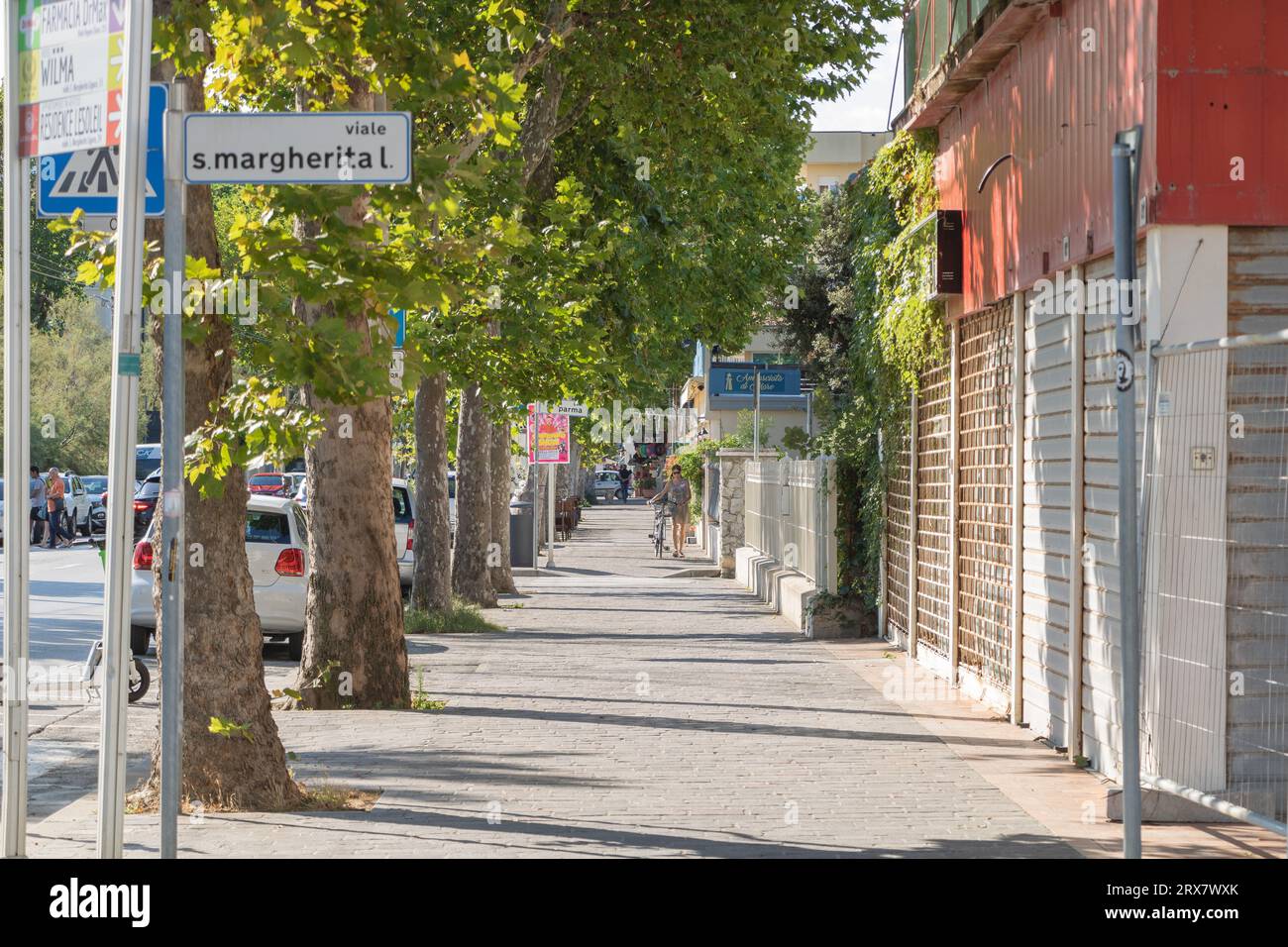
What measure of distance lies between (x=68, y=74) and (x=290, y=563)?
10.8 metres

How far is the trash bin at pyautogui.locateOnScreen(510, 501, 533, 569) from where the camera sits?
37191mm

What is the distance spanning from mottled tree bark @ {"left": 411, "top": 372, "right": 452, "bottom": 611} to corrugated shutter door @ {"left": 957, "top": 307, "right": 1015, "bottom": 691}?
8.28m

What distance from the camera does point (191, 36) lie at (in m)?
8.19

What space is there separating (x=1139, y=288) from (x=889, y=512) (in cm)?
993

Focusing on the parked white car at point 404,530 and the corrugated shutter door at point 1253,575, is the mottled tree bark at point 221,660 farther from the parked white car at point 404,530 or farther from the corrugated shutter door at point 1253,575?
the parked white car at point 404,530

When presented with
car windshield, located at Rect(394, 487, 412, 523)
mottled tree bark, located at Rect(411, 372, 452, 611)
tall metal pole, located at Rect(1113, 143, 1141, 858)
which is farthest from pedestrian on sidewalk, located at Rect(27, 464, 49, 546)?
tall metal pole, located at Rect(1113, 143, 1141, 858)

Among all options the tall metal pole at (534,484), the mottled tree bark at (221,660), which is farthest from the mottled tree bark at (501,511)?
the mottled tree bark at (221,660)

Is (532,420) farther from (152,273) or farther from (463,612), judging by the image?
(152,273)

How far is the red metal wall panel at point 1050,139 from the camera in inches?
375

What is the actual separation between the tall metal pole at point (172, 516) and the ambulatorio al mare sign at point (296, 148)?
231 mm

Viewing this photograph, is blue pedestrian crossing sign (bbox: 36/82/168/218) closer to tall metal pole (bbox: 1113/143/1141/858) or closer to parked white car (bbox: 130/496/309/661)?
tall metal pole (bbox: 1113/143/1141/858)
